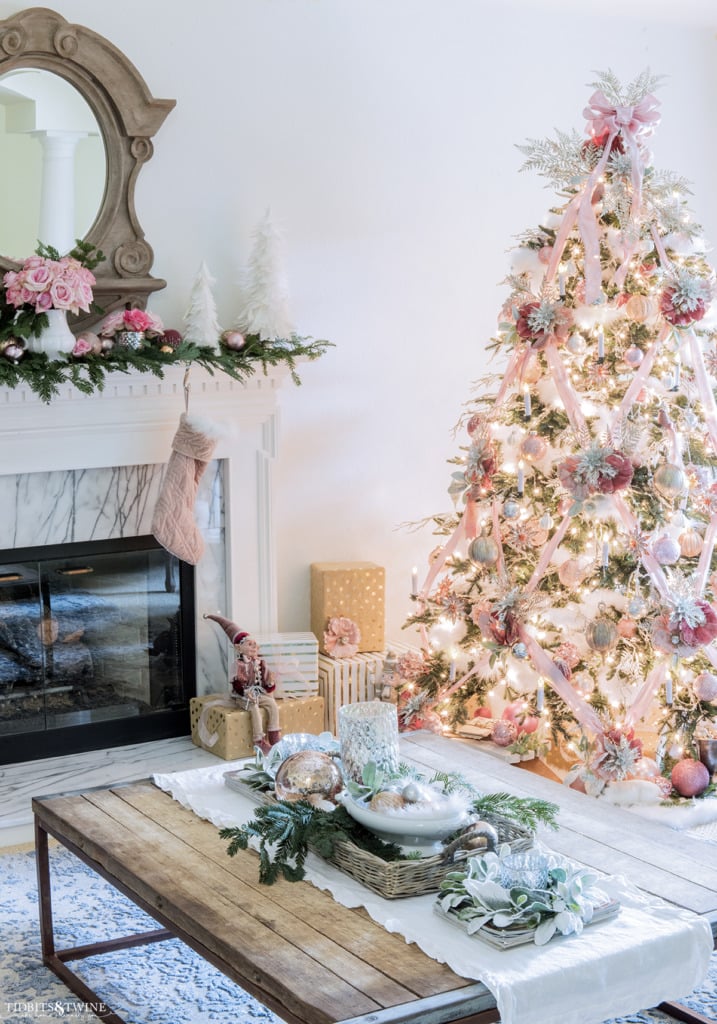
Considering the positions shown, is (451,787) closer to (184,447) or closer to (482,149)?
(184,447)

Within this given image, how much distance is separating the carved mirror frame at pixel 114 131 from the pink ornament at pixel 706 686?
6.84ft

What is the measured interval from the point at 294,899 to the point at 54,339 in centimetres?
212

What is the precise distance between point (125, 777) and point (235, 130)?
2.16m

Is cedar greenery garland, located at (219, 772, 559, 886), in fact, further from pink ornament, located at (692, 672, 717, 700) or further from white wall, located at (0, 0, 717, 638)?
white wall, located at (0, 0, 717, 638)

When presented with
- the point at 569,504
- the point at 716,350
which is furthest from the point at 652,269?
the point at 569,504

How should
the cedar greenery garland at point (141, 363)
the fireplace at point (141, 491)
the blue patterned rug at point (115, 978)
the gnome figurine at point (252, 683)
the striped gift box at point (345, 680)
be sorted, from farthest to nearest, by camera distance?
the striped gift box at point (345, 680), the gnome figurine at point (252, 683), the fireplace at point (141, 491), the cedar greenery garland at point (141, 363), the blue patterned rug at point (115, 978)

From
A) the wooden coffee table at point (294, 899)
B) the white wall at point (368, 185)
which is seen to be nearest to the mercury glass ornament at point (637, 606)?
the wooden coffee table at point (294, 899)

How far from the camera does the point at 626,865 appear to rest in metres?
2.55

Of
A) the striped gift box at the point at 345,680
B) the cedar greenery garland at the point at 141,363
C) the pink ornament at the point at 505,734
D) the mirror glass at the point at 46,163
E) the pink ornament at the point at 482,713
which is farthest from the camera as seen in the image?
the pink ornament at the point at 482,713

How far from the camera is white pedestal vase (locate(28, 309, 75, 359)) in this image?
12.9ft

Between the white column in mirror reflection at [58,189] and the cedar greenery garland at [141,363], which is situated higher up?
the white column in mirror reflection at [58,189]

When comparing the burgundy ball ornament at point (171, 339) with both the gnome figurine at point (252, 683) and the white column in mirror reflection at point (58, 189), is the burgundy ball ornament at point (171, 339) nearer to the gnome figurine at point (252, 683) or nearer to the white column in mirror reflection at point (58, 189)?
the white column in mirror reflection at point (58, 189)

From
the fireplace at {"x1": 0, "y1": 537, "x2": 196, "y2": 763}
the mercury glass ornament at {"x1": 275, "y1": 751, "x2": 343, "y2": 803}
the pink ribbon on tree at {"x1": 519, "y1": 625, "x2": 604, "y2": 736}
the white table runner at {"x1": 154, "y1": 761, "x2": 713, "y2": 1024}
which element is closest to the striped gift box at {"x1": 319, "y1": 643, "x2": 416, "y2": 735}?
the fireplace at {"x1": 0, "y1": 537, "x2": 196, "y2": 763}

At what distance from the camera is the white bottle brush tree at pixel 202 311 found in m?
4.22
